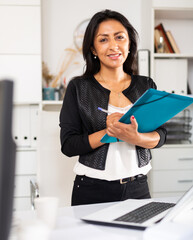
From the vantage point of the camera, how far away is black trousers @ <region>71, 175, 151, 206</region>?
1582 mm

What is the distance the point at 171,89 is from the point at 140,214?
2.61 meters

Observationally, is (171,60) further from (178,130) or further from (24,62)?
(24,62)

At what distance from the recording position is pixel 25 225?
2.59 ft

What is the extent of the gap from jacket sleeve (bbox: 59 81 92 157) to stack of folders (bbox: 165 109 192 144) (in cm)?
198

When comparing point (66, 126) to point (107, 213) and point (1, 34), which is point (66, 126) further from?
point (1, 34)

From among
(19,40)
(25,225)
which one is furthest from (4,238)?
(19,40)

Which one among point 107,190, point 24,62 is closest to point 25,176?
point 24,62

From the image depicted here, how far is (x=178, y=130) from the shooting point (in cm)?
360

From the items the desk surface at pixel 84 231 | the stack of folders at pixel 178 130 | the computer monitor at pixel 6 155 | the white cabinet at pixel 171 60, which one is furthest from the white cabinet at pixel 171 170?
the computer monitor at pixel 6 155

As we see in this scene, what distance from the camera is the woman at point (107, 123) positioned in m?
1.59

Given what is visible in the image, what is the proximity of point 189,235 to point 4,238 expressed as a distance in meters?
0.65

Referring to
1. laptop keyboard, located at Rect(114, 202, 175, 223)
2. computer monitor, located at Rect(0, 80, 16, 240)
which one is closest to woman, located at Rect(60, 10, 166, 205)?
laptop keyboard, located at Rect(114, 202, 175, 223)

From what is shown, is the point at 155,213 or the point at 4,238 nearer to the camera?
the point at 4,238

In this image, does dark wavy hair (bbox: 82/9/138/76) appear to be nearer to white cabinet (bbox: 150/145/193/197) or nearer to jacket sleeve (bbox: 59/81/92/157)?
jacket sleeve (bbox: 59/81/92/157)
